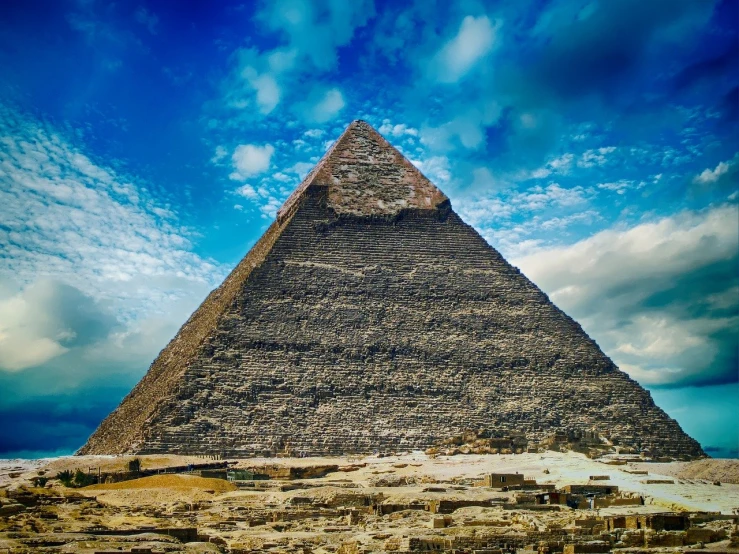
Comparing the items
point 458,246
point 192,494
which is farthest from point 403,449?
point 192,494

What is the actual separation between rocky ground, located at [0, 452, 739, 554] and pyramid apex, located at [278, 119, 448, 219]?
21.3 m

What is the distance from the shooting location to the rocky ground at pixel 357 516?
13211 mm

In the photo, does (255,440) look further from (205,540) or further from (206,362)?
(205,540)

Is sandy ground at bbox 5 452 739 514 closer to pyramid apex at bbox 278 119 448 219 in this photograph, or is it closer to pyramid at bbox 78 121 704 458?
pyramid at bbox 78 121 704 458

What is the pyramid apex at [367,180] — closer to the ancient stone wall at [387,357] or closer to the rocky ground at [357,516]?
Answer: the ancient stone wall at [387,357]

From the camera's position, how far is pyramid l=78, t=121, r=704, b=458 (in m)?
40.1

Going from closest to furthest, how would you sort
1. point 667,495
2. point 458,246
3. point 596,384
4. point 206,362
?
1. point 667,495
2. point 206,362
3. point 596,384
4. point 458,246

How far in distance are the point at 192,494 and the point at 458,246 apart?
28114 millimetres

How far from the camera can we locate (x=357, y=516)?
57.2ft

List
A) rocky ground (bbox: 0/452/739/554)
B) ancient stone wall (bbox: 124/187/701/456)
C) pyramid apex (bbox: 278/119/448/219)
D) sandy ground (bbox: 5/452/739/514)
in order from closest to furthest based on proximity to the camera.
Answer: rocky ground (bbox: 0/452/739/554)
sandy ground (bbox: 5/452/739/514)
ancient stone wall (bbox: 124/187/701/456)
pyramid apex (bbox: 278/119/448/219)

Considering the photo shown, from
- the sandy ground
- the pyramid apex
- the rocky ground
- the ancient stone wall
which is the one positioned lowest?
the rocky ground

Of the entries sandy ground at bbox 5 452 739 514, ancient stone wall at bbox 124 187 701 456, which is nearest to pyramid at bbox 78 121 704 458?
ancient stone wall at bbox 124 187 701 456

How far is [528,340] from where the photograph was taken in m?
46.3

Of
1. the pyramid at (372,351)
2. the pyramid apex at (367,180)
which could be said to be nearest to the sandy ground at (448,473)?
the pyramid at (372,351)
